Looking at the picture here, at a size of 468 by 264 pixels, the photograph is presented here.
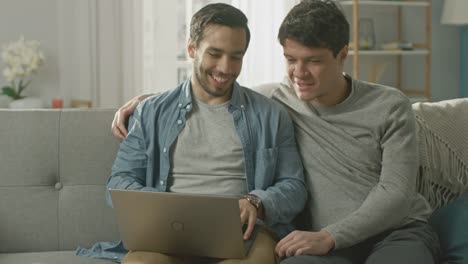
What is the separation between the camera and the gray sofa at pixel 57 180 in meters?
1.93

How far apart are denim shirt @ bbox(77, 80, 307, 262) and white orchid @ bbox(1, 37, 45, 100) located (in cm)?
168

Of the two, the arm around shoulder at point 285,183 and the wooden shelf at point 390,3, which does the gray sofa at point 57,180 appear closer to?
the arm around shoulder at point 285,183

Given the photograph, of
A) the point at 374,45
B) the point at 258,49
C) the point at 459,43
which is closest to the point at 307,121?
the point at 258,49

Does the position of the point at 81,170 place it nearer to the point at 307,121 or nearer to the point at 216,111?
the point at 216,111

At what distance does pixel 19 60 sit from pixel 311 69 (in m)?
2.04

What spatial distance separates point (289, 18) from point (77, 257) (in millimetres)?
871

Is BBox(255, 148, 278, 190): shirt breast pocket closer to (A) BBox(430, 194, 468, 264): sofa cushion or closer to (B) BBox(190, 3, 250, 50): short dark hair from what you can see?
(B) BBox(190, 3, 250, 50): short dark hair

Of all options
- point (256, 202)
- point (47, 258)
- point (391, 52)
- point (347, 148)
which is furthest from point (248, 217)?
point (391, 52)

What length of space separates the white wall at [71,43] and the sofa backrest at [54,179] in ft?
4.89

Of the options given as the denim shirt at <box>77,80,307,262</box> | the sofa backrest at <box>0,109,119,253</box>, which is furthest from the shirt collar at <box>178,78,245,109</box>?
the sofa backrest at <box>0,109,119,253</box>

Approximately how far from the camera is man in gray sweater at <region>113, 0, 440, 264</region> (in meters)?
1.67

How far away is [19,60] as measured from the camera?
3324mm

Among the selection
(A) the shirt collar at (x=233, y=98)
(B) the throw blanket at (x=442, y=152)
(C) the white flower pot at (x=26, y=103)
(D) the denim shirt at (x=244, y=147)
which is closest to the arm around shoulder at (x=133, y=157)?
(D) the denim shirt at (x=244, y=147)

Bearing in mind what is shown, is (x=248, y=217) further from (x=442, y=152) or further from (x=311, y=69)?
(x=442, y=152)
